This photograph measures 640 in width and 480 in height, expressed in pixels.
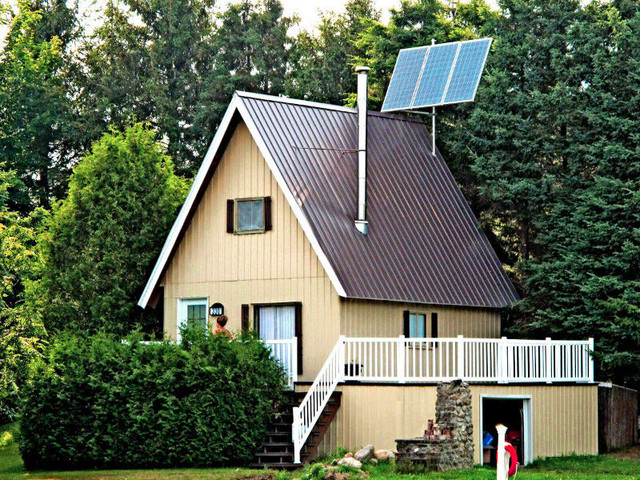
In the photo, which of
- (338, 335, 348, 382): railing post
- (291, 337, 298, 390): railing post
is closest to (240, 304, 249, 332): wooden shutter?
(291, 337, 298, 390): railing post

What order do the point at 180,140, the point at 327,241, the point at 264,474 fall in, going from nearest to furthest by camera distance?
the point at 264,474
the point at 327,241
the point at 180,140

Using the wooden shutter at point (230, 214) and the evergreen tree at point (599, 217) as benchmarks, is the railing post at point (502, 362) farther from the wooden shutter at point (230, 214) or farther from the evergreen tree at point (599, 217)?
the wooden shutter at point (230, 214)

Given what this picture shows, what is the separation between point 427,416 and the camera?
29375 mm

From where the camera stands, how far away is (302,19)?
63531 millimetres

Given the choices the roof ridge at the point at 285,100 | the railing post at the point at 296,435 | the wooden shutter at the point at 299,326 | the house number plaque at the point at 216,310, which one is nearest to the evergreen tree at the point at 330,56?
the roof ridge at the point at 285,100

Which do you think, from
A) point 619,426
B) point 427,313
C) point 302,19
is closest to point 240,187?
point 427,313

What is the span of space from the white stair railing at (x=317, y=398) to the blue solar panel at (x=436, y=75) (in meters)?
9.33

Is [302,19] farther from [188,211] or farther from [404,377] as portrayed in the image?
[404,377]

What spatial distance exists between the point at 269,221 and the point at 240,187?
1.28 m

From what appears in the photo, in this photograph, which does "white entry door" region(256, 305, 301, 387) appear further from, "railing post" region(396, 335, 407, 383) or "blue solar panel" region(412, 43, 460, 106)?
"blue solar panel" region(412, 43, 460, 106)

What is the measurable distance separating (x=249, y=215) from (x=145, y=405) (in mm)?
6815

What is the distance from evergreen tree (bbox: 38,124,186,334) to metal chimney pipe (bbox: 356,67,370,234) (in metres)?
7.30

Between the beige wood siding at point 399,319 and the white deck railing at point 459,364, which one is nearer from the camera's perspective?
the white deck railing at point 459,364

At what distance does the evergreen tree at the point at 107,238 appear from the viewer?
3709cm
